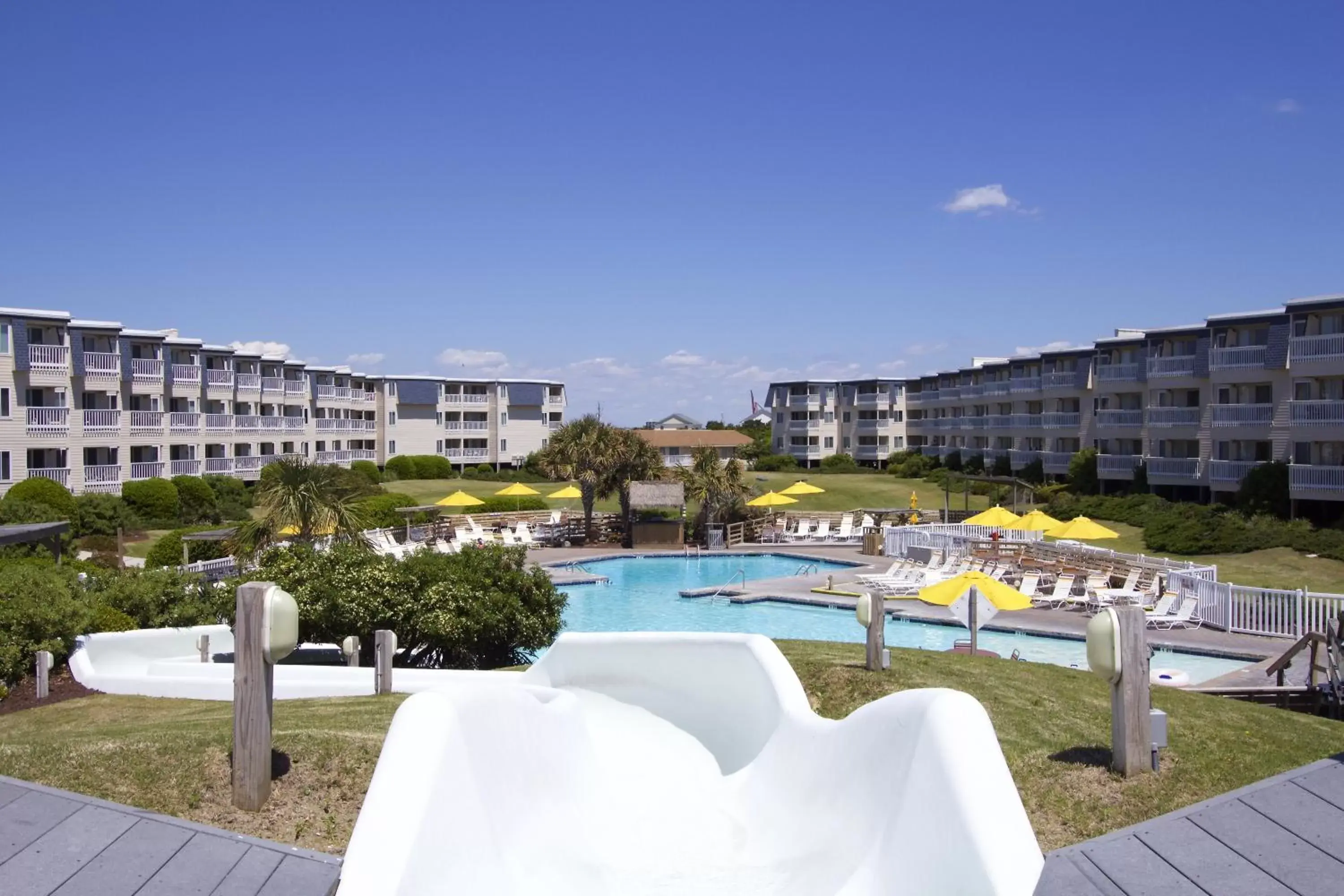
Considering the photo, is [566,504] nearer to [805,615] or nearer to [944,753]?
[805,615]

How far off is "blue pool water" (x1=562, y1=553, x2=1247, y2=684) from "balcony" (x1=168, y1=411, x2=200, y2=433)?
87.6ft

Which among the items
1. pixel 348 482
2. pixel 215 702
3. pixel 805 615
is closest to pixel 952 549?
pixel 805 615

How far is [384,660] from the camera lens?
14.2 m

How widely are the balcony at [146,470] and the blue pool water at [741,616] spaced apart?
2333 cm

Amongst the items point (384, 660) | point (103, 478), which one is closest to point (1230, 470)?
point (384, 660)

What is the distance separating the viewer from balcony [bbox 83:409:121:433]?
46.7m

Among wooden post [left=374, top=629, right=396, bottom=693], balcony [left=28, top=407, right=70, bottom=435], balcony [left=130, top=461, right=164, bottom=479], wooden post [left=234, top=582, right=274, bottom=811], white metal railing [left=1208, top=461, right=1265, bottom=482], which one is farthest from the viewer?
balcony [left=130, top=461, right=164, bottom=479]

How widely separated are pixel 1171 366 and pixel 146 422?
4556 centimetres

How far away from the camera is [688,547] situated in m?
41.2

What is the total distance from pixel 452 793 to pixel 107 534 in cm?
3746

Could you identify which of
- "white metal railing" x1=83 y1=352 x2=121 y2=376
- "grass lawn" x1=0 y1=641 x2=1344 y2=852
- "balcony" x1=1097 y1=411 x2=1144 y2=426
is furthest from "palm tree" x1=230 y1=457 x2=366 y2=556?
"balcony" x1=1097 y1=411 x2=1144 y2=426

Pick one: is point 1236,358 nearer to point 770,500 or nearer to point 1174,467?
point 1174,467

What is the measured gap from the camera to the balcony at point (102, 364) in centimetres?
4700

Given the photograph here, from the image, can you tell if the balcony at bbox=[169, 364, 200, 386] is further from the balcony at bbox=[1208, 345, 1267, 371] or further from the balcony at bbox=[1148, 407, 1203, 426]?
the balcony at bbox=[1208, 345, 1267, 371]
